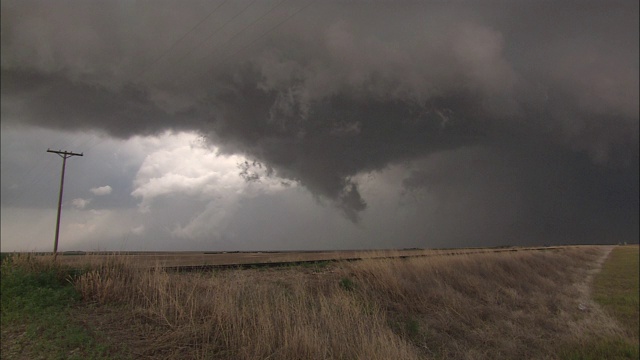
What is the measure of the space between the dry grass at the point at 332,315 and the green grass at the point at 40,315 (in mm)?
476

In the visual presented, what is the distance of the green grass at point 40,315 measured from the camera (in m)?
6.11

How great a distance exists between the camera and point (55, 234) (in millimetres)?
32594

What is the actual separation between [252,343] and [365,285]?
615 centimetres

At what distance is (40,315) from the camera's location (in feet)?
23.8

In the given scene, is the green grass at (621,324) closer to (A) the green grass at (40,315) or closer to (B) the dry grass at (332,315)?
(B) the dry grass at (332,315)

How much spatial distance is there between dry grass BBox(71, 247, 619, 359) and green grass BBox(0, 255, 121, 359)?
476 mm

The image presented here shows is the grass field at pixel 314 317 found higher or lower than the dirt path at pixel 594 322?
higher

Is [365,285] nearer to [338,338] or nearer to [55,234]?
[338,338]

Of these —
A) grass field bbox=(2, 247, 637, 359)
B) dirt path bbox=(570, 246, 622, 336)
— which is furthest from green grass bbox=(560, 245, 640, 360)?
dirt path bbox=(570, 246, 622, 336)

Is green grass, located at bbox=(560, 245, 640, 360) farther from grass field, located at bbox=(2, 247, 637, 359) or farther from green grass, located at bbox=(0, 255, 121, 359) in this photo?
green grass, located at bbox=(0, 255, 121, 359)

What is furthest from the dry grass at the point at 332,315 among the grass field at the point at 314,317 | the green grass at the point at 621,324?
the green grass at the point at 621,324

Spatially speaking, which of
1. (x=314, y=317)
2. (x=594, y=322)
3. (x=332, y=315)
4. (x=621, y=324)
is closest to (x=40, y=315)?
(x=314, y=317)

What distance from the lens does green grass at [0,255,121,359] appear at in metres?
6.11

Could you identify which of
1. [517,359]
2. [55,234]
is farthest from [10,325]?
[55,234]
